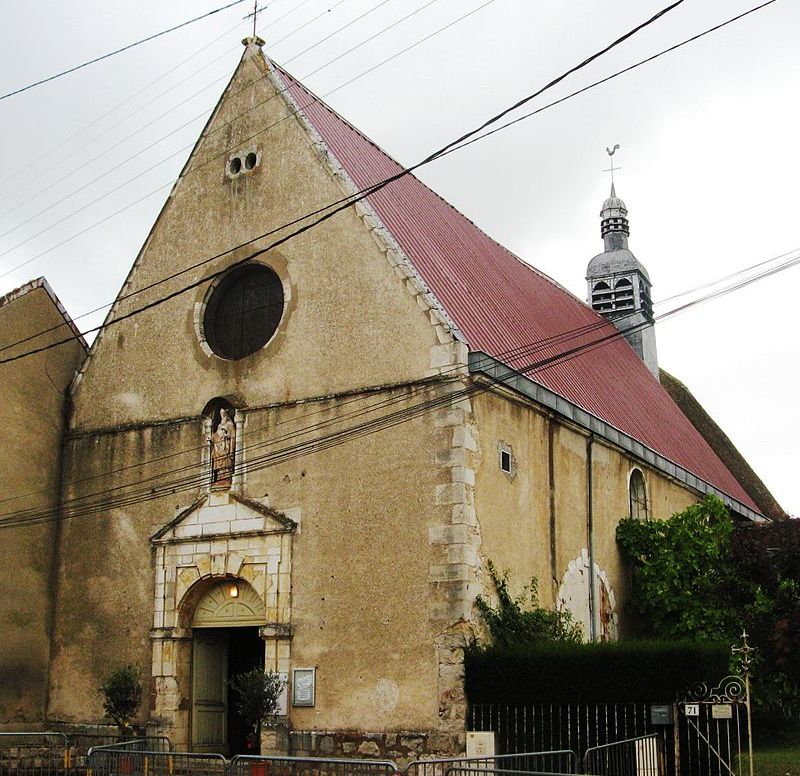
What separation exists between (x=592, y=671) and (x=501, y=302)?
8276mm

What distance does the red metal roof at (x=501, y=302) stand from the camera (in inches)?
803

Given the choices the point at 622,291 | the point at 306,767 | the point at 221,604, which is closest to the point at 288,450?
the point at 221,604

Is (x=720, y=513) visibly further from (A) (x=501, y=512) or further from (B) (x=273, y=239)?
(B) (x=273, y=239)

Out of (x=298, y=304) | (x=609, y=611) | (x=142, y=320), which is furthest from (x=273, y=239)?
(x=609, y=611)

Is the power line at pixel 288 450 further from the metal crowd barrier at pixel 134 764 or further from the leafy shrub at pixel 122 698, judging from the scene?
the metal crowd barrier at pixel 134 764

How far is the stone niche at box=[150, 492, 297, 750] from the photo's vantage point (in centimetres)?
1897

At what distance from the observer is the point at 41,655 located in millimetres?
21219

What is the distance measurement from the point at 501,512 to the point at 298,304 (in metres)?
4.77

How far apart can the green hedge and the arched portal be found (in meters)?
4.09

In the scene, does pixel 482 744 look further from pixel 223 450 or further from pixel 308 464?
pixel 223 450

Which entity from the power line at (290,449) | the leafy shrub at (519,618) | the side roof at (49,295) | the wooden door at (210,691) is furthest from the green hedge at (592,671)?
the side roof at (49,295)

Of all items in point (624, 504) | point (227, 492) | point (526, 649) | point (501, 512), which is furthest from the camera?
point (624, 504)

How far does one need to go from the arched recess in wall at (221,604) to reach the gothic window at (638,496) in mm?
8188

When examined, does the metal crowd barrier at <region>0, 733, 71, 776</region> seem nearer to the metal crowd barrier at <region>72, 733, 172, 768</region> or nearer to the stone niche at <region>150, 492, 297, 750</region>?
the metal crowd barrier at <region>72, 733, 172, 768</region>
